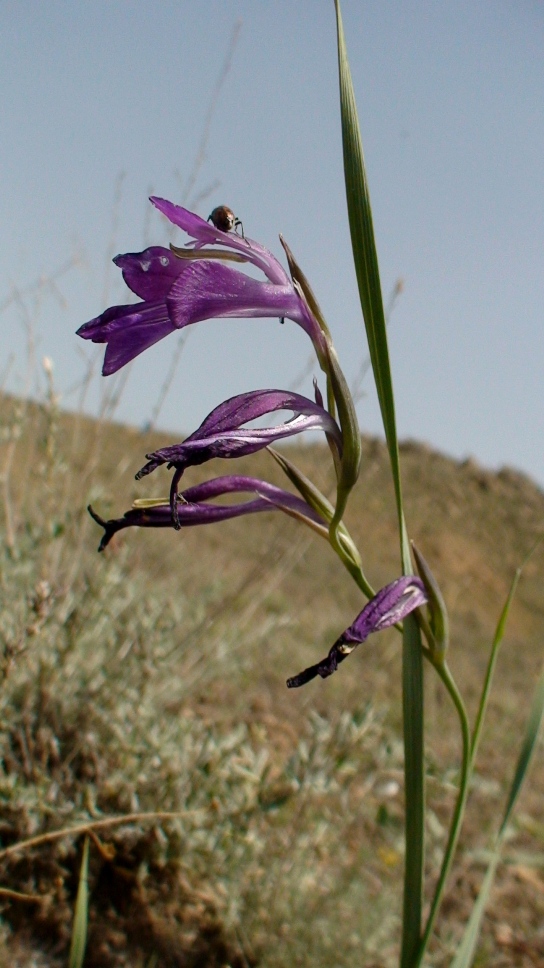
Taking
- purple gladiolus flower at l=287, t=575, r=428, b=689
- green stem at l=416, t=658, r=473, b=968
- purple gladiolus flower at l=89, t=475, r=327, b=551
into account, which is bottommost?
green stem at l=416, t=658, r=473, b=968

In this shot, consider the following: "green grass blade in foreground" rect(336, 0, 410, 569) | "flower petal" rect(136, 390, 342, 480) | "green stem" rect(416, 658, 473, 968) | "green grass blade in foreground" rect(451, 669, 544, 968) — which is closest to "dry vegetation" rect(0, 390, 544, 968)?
"green grass blade in foreground" rect(451, 669, 544, 968)

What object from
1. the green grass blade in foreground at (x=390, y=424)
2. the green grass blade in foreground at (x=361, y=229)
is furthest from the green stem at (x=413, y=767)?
the green grass blade in foreground at (x=361, y=229)

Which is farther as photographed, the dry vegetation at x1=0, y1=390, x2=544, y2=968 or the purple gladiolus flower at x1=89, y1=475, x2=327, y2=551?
the dry vegetation at x1=0, y1=390, x2=544, y2=968

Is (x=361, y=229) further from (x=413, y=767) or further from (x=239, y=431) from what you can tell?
(x=413, y=767)

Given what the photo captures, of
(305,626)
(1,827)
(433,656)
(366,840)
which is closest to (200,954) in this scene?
(1,827)

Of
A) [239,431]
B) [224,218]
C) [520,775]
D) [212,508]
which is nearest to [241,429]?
[239,431]

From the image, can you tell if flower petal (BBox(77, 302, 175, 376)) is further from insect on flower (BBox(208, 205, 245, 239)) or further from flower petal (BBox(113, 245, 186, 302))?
insect on flower (BBox(208, 205, 245, 239))

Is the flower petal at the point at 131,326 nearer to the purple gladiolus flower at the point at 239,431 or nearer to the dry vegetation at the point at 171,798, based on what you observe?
the purple gladiolus flower at the point at 239,431

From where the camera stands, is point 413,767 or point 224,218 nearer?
point 413,767

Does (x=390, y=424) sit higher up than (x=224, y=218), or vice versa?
(x=224, y=218)
